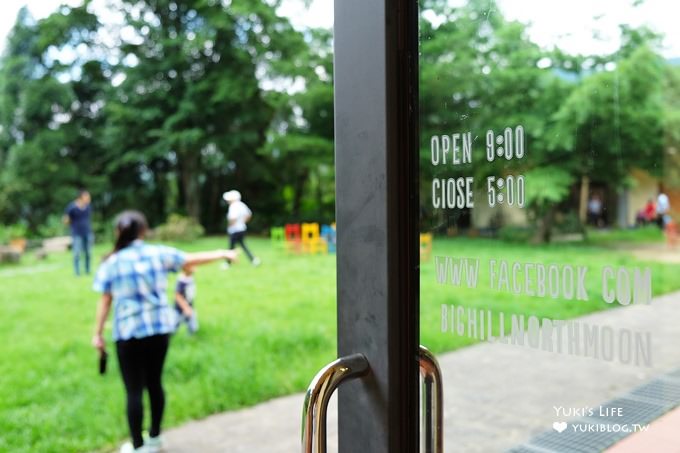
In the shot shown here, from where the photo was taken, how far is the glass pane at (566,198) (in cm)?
62

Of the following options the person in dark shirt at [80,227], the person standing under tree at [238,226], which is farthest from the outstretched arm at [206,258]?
the person in dark shirt at [80,227]

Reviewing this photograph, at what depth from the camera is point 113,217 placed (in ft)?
32.1

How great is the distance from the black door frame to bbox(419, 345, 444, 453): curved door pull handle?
33mm

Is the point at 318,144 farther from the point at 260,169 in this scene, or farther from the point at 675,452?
the point at 675,452

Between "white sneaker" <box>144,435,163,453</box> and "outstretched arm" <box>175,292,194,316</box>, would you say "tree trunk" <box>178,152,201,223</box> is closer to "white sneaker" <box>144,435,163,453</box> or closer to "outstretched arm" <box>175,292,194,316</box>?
"outstretched arm" <box>175,292,194,316</box>

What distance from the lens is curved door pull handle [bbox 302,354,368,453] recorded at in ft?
1.94

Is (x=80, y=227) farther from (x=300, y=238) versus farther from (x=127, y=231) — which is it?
(x=127, y=231)

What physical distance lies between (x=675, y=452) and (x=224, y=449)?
2.80 metres

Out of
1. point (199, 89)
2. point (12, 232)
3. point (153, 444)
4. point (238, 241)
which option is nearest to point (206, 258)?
point (153, 444)

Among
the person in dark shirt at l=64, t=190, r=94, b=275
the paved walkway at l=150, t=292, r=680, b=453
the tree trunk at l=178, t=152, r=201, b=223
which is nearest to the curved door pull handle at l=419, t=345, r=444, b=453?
the paved walkway at l=150, t=292, r=680, b=453

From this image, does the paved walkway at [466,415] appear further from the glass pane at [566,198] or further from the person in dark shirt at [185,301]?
the glass pane at [566,198]

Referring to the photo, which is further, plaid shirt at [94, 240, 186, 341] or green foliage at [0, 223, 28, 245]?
green foliage at [0, 223, 28, 245]

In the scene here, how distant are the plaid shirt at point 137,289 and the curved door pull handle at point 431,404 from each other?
2.20m

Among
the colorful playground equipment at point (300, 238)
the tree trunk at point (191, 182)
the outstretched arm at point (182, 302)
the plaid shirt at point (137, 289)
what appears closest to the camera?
the plaid shirt at point (137, 289)
